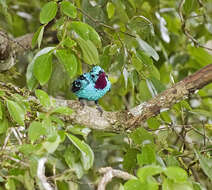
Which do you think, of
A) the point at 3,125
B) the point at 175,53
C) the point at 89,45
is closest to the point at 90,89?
the point at 89,45

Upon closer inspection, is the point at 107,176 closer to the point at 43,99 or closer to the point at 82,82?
the point at 43,99

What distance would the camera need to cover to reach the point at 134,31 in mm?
1920

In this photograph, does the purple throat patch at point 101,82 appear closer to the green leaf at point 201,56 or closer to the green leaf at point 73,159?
the green leaf at point 73,159

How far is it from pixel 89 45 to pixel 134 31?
29 cm

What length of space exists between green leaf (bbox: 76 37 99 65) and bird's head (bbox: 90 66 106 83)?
20 cm

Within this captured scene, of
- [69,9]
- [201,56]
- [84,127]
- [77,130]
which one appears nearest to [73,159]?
[84,127]

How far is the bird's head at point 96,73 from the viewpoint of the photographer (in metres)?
2.07

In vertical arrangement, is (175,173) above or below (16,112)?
below

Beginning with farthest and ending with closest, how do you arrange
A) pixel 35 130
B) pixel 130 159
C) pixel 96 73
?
pixel 96 73, pixel 130 159, pixel 35 130

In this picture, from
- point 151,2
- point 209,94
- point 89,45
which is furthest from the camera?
point 209,94

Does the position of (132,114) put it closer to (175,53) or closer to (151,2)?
(151,2)

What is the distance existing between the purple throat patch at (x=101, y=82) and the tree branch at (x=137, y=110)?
27cm

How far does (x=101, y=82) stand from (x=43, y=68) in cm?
68

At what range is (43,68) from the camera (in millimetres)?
1525
